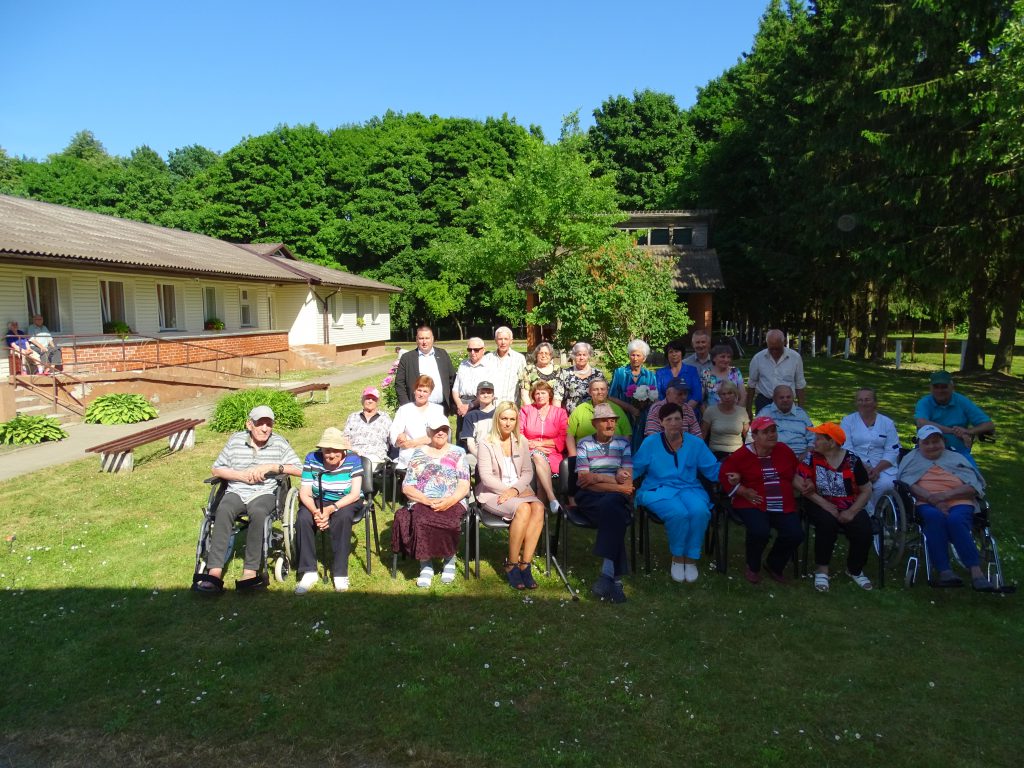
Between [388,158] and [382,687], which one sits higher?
[388,158]

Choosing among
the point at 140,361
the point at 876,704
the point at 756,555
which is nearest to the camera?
the point at 876,704

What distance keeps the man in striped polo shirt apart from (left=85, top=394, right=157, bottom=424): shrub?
10268mm

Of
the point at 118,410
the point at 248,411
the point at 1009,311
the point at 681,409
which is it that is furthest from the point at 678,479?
the point at 1009,311

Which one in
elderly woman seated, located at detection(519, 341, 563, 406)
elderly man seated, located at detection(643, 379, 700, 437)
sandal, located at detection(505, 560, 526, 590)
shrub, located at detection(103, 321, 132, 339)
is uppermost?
shrub, located at detection(103, 321, 132, 339)

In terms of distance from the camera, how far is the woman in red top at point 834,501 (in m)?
4.99

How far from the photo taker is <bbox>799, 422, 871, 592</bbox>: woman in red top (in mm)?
4992

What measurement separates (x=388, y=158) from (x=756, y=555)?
37669 mm

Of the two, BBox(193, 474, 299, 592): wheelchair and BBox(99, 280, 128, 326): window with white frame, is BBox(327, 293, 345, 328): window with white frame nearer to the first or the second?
BBox(99, 280, 128, 326): window with white frame

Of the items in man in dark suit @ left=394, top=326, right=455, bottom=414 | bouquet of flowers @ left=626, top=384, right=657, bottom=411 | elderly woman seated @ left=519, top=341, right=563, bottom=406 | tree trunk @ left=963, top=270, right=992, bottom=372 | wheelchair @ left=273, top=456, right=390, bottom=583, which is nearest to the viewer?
wheelchair @ left=273, top=456, right=390, bottom=583

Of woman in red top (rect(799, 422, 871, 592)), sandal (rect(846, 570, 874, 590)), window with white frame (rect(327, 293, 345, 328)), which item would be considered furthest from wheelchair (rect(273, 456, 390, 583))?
window with white frame (rect(327, 293, 345, 328))

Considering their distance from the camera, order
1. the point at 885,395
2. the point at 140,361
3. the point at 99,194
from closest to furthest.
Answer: the point at 885,395
the point at 140,361
the point at 99,194

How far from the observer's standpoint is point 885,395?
551 inches

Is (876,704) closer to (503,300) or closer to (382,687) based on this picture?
(382,687)

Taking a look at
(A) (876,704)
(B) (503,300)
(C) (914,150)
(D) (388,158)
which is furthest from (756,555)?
(D) (388,158)
